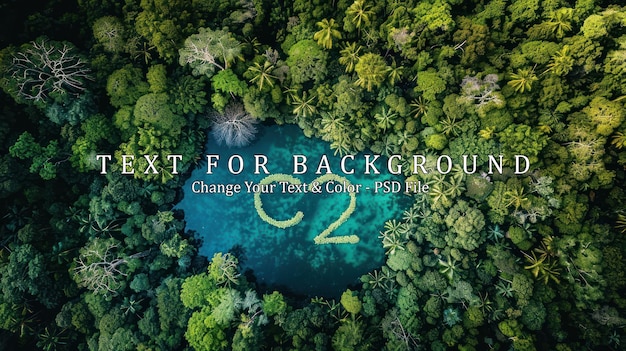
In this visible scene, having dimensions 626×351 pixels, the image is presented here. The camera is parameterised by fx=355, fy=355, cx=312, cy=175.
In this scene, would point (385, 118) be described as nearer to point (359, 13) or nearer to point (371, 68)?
point (371, 68)

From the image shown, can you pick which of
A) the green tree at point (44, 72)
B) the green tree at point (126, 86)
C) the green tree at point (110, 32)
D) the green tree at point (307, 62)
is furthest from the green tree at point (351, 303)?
the green tree at point (110, 32)

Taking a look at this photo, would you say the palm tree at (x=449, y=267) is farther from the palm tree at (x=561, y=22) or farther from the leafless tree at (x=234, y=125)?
the leafless tree at (x=234, y=125)

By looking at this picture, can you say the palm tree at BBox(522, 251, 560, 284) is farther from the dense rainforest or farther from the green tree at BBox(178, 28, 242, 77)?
the green tree at BBox(178, 28, 242, 77)

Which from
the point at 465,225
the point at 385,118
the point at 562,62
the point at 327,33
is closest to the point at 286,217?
the point at 385,118

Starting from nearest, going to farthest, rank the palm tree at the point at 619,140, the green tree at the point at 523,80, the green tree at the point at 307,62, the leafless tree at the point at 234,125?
the palm tree at the point at 619,140
the green tree at the point at 523,80
the green tree at the point at 307,62
the leafless tree at the point at 234,125

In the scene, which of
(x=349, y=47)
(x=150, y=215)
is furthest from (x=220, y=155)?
(x=349, y=47)

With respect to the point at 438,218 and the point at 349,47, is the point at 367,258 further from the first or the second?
the point at 349,47

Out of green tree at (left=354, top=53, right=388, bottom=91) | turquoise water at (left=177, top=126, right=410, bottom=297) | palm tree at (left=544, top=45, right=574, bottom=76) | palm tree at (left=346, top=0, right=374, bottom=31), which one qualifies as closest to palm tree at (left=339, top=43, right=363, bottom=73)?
green tree at (left=354, top=53, right=388, bottom=91)
